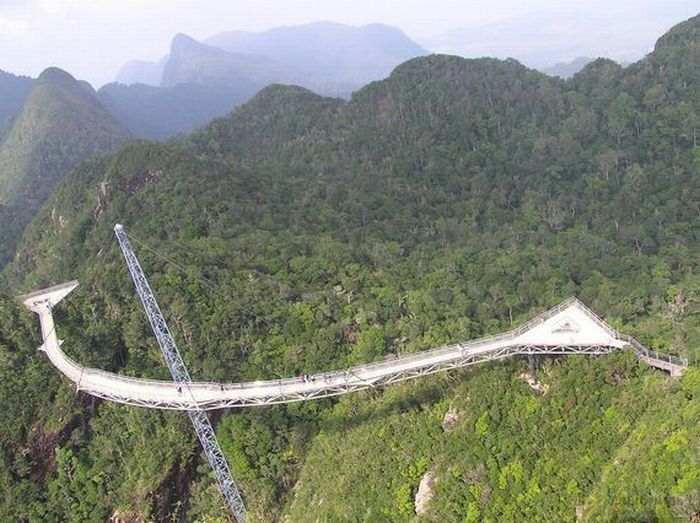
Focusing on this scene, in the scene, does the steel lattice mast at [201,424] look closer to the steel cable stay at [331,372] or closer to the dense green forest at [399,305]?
the steel cable stay at [331,372]

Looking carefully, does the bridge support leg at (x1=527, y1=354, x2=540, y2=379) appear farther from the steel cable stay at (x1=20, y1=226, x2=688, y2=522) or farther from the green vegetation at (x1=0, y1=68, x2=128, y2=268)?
the green vegetation at (x1=0, y1=68, x2=128, y2=268)

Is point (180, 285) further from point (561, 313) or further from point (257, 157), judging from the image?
point (257, 157)

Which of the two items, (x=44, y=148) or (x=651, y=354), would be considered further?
(x=44, y=148)

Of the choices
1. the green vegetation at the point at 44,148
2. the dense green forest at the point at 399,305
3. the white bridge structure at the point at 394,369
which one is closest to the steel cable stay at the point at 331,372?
the white bridge structure at the point at 394,369

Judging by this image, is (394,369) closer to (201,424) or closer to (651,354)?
(201,424)

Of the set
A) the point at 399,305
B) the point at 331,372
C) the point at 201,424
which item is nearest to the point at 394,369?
the point at 331,372

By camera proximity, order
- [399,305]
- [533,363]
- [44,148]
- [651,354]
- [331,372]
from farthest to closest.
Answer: [44,148]
[399,305]
[331,372]
[533,363]
[651,354]
